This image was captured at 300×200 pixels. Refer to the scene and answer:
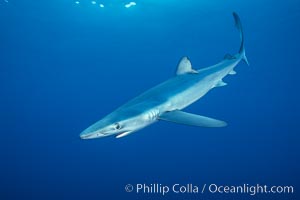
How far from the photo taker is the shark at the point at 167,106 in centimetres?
367

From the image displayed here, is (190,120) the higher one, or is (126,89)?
(126,89)

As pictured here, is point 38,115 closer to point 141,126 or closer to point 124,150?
point 124,150

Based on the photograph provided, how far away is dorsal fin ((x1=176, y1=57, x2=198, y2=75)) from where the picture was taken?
5361 millimetres

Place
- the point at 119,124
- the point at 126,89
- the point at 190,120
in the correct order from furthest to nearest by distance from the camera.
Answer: the point at 126,89
the point at 190,120
the point at 119,124

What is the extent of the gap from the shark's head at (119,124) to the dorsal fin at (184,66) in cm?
152

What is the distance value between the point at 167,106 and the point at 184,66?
1.20 meters

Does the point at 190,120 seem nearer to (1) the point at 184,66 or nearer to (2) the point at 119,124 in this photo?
(2) the point at 119,124

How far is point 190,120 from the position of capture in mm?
3957

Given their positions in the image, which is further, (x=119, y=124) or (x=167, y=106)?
(x=167, y=106)

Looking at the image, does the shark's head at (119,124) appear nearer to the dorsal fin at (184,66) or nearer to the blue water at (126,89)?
the dorsal fin at (184,66)

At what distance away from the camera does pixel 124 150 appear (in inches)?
678

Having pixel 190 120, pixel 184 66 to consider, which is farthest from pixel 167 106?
pixel 184 66

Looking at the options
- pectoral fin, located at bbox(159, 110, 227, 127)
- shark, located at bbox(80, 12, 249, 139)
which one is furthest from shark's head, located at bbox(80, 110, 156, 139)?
pectoral fin, located at bbox(159, 110, 227, 127)

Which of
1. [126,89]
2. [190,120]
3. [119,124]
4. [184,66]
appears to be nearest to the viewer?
[119,124]
